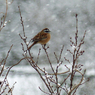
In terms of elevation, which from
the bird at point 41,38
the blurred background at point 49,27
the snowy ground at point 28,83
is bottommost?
the bird at point 41,38

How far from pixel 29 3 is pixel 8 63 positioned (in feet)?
10.1

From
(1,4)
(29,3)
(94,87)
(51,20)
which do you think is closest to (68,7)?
(51,20)

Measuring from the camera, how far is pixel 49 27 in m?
8.48

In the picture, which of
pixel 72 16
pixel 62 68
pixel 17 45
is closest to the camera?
pixel 62 68

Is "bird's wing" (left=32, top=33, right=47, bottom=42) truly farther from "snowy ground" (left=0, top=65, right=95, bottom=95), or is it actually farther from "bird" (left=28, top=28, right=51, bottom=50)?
"snowy ground" (left=0, top=65, right=95, bottom=95)

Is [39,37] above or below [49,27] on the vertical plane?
below

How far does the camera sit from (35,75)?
6312 mm

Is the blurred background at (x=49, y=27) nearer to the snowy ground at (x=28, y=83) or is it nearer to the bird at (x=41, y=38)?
the snowy ground at (x=28, y=83)

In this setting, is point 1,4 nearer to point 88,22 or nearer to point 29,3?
point 29,3

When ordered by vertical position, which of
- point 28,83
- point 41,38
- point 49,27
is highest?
point 49,27

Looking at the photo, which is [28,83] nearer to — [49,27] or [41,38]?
[41,38]

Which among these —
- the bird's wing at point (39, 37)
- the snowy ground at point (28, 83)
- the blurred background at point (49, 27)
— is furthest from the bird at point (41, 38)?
the blurred background at point (49, 27)

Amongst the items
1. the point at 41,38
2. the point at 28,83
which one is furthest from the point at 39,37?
the point at 28,83

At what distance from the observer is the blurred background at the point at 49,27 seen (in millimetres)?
7352
